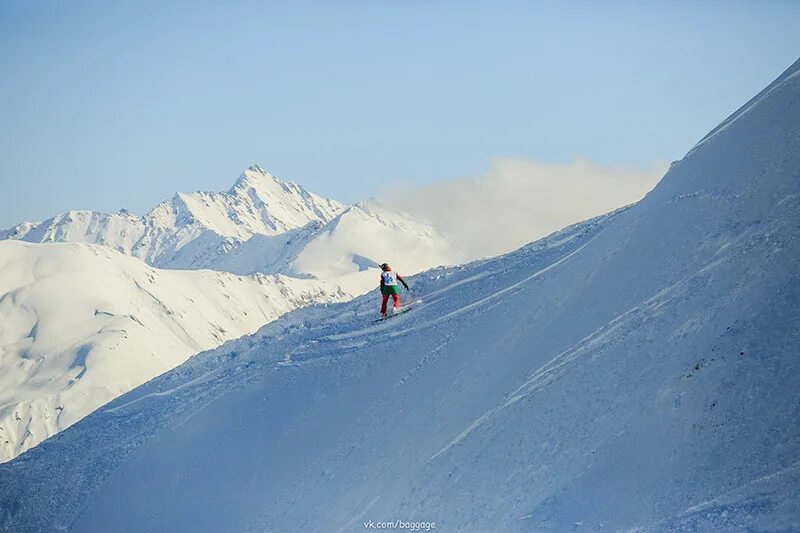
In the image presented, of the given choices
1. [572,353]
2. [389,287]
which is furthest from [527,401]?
[389,287]

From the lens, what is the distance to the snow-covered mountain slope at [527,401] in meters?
19.9

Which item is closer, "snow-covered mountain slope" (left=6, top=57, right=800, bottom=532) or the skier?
"snow-covered mountain slope" (left=6, top=57, right=800, bottom=532)

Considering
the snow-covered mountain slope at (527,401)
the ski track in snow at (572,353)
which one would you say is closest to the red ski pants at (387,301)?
the snow-covered mountain slope at (527,401)

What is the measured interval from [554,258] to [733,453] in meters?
16.6

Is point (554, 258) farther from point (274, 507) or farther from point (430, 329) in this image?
point (274, 507)

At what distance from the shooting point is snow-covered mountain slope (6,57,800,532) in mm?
19938

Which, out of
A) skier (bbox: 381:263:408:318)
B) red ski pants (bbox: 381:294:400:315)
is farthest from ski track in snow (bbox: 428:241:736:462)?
red ski pants (bbox: 381:294:400:315)

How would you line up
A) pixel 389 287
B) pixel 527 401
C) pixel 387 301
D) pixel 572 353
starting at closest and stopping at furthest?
pixel 527 401 → pixel 572 353 → pixel 389 287 → pixel 387 301

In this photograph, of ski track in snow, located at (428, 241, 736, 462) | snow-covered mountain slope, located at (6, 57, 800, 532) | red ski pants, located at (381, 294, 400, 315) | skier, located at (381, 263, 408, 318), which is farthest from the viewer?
red ski pants, located at (381, 294, 400, 315)

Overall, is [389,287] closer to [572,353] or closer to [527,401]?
[572,353]

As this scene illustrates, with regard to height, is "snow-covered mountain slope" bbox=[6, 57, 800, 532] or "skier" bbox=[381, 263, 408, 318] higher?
"skier" bbox=[381, 263, 408, 318]

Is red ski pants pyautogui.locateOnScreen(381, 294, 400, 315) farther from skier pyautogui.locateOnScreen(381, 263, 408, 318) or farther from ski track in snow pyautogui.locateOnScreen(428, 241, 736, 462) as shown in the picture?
ski track in snow pyautogui.locateOnScreen(428, 241, 736, 462)

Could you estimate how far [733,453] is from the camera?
19.0m

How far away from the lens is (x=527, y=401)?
25.6 metres
